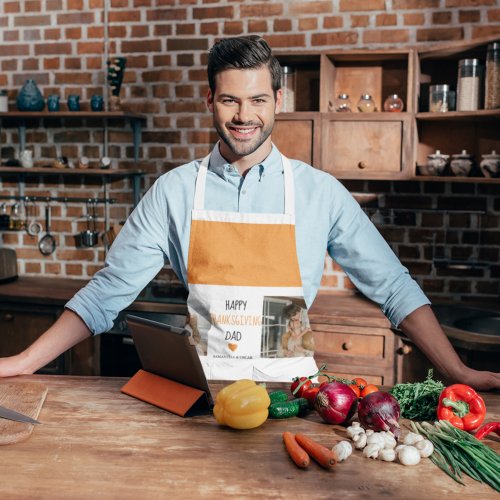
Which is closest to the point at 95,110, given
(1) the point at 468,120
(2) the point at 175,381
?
(1) the point at 468,120

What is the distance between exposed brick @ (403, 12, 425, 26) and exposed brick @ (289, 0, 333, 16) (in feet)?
1.35

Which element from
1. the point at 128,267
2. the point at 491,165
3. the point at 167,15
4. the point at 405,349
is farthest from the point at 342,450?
the point at 167,15

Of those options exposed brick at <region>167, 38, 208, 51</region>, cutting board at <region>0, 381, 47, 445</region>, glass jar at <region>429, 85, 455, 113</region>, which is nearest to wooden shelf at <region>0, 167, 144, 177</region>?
exposed brick at <region>167, 38, 208, 51</region>

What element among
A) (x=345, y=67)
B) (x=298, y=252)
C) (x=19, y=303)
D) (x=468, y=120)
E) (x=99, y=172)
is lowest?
(x=19, y=303)

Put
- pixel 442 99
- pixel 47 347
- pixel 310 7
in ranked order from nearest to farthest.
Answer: pixel 47 347
pixel 442 99
pixel 310 7

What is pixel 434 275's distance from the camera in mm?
3902

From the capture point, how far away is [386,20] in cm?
384

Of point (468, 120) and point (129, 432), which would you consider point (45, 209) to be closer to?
point (468, 120)

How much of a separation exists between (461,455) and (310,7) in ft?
10.1

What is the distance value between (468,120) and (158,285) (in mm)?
1944

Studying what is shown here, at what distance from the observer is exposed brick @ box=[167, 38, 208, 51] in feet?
13.5

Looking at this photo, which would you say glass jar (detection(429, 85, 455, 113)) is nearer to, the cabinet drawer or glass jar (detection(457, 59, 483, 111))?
glass jar (detection(457, 59, 483, 111))

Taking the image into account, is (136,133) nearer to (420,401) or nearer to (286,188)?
(286,188)

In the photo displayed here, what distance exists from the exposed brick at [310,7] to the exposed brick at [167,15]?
644 millimetres
